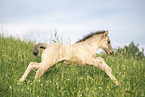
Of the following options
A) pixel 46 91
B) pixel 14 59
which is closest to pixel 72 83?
pixel 46 91

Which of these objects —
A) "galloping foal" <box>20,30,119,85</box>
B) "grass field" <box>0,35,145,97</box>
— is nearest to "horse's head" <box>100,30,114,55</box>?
"galloping foal" <box>20,30,119,85</box>

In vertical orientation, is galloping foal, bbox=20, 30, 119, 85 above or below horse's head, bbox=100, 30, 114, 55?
below

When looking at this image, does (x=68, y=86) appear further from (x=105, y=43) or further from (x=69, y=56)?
(x=105, y=43)

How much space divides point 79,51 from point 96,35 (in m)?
1.09

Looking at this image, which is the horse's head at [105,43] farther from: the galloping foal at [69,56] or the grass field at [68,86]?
the grass field at [68,86]

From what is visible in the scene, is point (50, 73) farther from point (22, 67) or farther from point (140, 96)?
point (140, 96)

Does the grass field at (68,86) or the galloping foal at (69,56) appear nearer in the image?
the grass field at (68,86)

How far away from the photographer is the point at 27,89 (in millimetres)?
4383

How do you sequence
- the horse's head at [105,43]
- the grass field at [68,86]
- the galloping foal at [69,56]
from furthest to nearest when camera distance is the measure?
the horse's head at [105,43]
the galloping foal at [69,56]
the grass field at [68,86]

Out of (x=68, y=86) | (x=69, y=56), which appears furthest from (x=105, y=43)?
(x=68, y=86)

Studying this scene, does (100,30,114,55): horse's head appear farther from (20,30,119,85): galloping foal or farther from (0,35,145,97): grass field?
(0,35,145,97): grass field

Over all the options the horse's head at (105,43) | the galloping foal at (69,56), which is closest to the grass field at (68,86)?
the galloping foal at (69,56)

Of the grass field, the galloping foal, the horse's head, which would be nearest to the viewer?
the grass field

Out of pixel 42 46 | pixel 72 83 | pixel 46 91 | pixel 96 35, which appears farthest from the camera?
pixel 96 35
